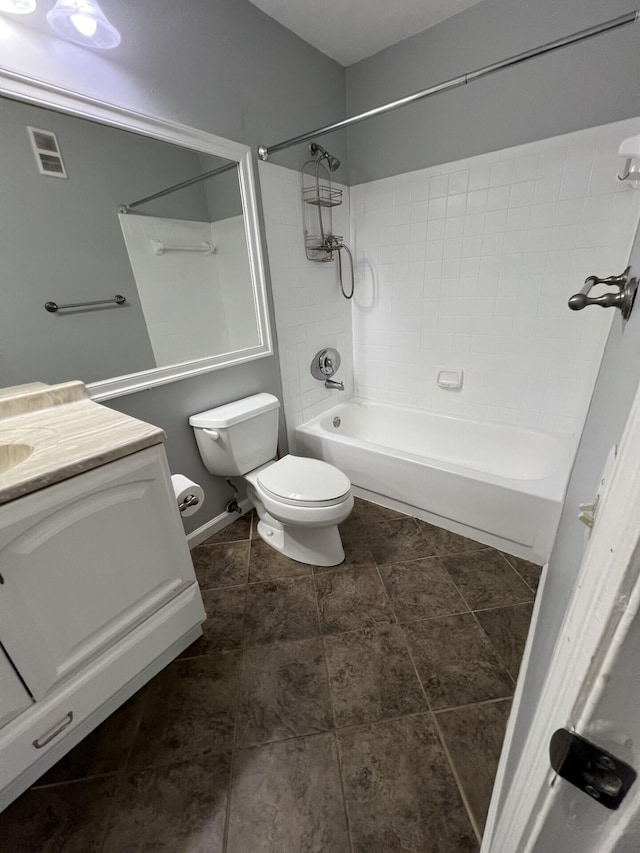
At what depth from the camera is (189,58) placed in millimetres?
1417

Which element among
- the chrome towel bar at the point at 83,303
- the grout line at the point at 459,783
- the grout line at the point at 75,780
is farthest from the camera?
the chrome towel bar at the point at 83,303

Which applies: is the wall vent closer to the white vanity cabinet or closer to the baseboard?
the white vanity cabinet

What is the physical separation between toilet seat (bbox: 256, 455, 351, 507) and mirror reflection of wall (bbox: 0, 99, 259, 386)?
705 mm

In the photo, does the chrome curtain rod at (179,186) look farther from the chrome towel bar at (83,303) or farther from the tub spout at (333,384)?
the tub spout at (333,384)

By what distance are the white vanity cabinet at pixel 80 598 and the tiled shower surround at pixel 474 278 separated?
129cm

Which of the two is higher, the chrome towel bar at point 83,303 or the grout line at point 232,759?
the chrome towel bar at point 83,303

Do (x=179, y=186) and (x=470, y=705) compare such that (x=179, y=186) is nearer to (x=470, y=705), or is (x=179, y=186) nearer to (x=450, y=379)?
(x=450, y=379)

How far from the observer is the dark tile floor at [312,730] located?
918 millimetres

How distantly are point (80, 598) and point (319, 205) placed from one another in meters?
2.19

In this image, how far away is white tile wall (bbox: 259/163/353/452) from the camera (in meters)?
1.92

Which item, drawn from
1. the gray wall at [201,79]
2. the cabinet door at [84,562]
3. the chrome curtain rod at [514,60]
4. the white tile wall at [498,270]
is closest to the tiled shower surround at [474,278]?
the white tile wall at [498,270]

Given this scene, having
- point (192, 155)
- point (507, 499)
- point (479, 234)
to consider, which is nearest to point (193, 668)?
point (507, 499)

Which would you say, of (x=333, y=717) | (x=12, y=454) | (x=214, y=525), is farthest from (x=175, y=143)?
(x=333, y=717)

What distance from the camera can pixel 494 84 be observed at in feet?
5.67
